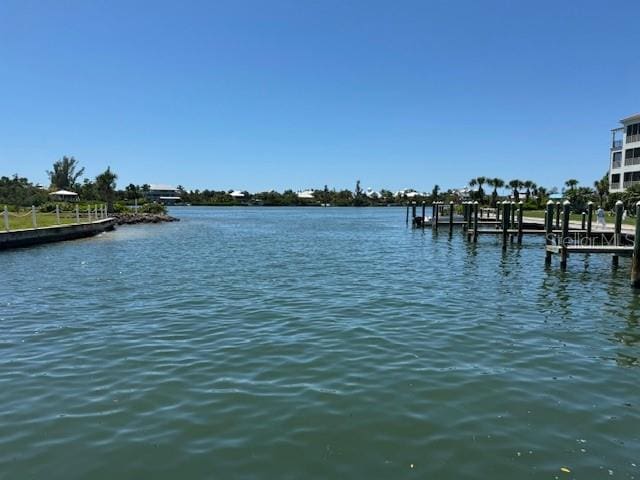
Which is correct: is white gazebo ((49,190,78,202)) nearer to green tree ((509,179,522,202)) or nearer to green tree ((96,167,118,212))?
green tree ((96,167,118,212))

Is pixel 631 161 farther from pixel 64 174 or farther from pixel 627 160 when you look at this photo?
pixel 64 174

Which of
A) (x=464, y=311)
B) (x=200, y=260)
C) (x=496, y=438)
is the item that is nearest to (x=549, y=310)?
(x=464, y=311)

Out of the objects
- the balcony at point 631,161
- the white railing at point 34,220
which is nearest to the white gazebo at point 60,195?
the white railing at point 34,220

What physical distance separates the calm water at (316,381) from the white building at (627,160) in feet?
163

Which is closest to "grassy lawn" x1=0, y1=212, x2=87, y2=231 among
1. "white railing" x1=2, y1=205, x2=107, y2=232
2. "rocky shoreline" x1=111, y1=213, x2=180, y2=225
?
"white railing" x1=2, y1=205, x2=107, y2=232

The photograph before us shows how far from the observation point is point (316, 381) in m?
8.48

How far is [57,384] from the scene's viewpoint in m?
8.35

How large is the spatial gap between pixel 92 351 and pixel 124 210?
263ft

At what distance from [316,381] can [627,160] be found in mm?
64145

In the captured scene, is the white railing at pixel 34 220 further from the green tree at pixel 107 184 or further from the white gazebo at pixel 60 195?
the white gazebo at pixel 60 195

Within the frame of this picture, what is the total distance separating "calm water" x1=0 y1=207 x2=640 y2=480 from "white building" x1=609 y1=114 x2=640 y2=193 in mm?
49832

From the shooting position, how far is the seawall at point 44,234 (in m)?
28.7

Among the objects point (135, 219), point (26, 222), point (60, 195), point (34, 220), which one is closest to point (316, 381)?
point (34, 220)

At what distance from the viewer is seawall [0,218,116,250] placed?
2870 centimetres
